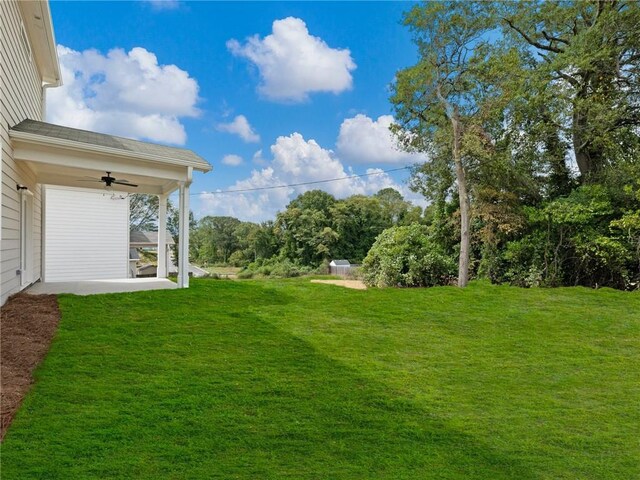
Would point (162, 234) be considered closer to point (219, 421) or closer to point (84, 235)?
point (84, 235)

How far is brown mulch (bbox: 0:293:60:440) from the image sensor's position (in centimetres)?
303

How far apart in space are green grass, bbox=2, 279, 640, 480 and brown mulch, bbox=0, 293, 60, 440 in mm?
137

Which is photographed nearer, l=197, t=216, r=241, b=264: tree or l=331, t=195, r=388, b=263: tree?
l=331, t=195, r=388, b=263: tree

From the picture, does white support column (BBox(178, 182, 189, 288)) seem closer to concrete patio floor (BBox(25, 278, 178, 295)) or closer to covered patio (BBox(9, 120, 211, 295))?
covered patio (BBox(9, 120, 211, 295))

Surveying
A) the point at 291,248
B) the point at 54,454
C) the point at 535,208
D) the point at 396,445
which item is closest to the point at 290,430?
the point at 396,445

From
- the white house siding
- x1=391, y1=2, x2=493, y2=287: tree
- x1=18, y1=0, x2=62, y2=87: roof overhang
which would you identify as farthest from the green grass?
x1=391, y1=2, x2=493, y2=287: tree

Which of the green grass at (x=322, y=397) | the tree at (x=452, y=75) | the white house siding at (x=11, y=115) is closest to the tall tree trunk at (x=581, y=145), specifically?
the tree at (x=452, y=75)

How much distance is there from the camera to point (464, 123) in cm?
1051

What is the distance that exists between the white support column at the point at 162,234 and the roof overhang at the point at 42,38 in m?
3.60

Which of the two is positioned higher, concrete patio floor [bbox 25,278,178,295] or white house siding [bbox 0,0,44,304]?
white house siding [bbox 0,0,44,304]

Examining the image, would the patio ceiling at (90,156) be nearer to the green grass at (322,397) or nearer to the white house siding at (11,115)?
the white house siding at (11,115)

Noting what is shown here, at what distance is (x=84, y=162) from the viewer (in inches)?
255

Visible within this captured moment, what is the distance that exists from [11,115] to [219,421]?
18.5 ft

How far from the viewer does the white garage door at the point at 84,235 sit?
11688 millimetres
